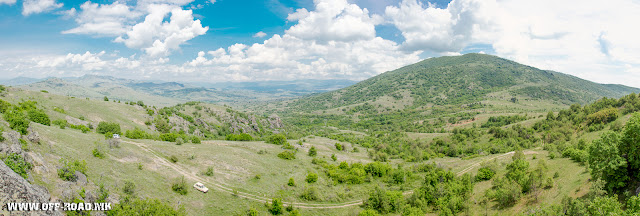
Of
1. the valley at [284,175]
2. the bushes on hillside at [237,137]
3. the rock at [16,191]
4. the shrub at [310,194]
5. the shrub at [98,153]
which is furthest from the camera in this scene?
the bushes on hillside at [237,137]

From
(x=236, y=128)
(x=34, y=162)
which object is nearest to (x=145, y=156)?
(x=34, y=162)

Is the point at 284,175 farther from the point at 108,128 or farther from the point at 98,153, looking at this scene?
the point at 108,128

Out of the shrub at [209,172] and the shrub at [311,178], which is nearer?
the shrub at [209,172]

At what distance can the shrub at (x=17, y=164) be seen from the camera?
2623 centimetres

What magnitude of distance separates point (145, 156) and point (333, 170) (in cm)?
4474

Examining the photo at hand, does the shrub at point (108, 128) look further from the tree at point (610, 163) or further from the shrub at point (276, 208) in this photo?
the tree at point (610, 163)

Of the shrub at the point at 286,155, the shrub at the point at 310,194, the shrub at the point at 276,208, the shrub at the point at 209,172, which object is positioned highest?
the shrub at the point at 209,172

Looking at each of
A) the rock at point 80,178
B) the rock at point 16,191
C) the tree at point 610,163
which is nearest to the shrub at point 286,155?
the rock at point 80,178

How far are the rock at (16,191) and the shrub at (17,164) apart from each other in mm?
1265

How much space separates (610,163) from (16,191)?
66840 millimetres

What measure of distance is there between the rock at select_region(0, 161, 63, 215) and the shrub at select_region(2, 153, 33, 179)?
127 cm

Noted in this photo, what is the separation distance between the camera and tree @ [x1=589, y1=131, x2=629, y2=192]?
35.4 meters

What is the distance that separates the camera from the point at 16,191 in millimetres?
23000

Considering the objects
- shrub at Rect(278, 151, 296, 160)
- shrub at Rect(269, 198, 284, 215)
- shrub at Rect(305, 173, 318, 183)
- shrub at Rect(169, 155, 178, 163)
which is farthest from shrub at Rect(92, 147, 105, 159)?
shrub at Rect(278, 151, 296, 160)
